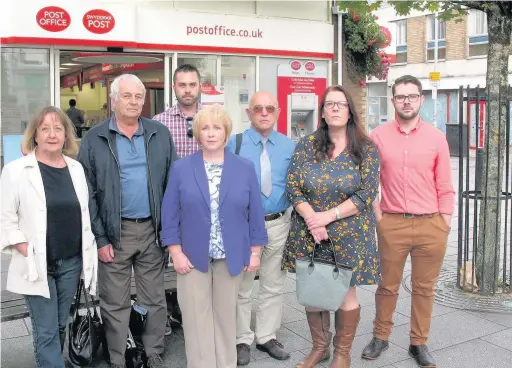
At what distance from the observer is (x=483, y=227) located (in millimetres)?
5910

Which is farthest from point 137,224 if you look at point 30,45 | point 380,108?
point 380,108

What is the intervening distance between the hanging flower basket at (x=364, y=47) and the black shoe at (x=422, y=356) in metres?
7.01

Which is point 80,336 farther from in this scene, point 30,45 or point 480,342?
point 30,45

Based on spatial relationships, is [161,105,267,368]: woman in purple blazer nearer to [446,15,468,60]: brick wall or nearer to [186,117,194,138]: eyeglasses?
[186,117,194,138]: eyeglasses

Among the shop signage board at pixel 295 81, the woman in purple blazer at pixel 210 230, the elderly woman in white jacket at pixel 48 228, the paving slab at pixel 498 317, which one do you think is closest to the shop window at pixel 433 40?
the shop signage board at pixel 295 81

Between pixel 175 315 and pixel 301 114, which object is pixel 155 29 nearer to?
pixel 301 114

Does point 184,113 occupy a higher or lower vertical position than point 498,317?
higher

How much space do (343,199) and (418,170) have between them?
2.22ft

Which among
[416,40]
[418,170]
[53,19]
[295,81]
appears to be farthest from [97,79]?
[416,40]

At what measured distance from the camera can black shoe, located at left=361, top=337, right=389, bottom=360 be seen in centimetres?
438

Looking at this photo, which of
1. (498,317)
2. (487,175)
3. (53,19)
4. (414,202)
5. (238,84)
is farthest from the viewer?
(238,84)

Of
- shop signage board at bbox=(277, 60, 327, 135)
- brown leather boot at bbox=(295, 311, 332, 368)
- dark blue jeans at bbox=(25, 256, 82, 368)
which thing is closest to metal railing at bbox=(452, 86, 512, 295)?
brown leather boot at bbox=(295, 311, 332, 368)

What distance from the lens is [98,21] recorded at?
26.6 feet

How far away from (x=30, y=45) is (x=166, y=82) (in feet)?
6.67
